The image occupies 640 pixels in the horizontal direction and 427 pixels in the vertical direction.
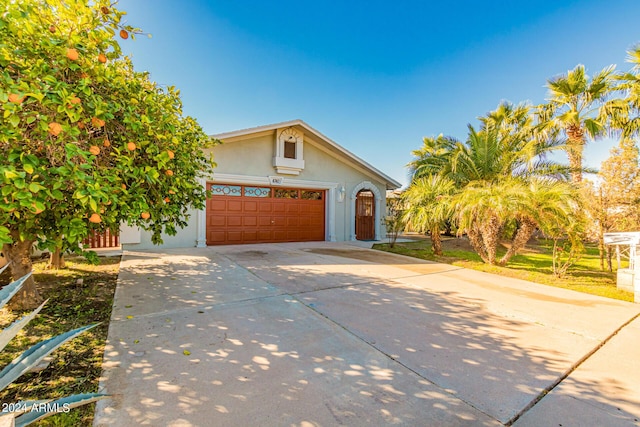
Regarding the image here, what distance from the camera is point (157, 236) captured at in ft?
13.4

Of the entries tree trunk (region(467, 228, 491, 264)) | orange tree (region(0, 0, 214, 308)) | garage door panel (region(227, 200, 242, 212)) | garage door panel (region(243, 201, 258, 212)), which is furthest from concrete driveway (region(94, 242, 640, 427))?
garage door panel (region(243, 201, 258, 212))

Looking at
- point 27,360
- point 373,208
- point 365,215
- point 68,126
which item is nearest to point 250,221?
point 365,215

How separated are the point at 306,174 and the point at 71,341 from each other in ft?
33.7

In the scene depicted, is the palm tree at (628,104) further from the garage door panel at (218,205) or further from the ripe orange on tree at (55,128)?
the ripe orange on tree at (55,128)

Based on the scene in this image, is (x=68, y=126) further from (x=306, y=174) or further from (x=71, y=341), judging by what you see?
(x=306, y=174)

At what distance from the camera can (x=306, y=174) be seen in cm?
1248

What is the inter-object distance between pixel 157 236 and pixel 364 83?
12.6 metres

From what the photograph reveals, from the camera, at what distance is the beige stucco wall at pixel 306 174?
403 inches

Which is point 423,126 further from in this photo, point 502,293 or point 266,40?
point 502,293

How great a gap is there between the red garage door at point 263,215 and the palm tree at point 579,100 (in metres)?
11.2

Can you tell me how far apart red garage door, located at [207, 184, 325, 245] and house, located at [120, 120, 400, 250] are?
0.04 meters

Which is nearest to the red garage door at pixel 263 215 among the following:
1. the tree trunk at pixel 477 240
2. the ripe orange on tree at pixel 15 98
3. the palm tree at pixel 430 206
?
the palm tree at pixel 430 206

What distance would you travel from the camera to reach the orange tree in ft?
7.55

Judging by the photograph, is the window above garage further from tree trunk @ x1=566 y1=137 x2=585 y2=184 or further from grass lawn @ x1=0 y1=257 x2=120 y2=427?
tree trunk @ x1=566 y1=137 x2=585 y2=184
